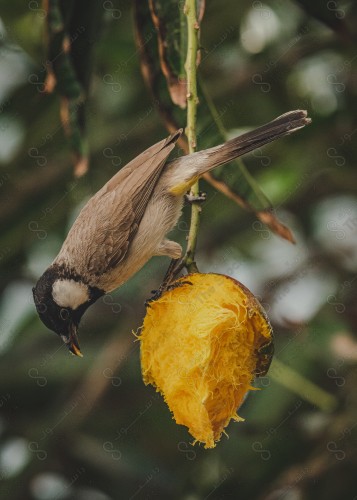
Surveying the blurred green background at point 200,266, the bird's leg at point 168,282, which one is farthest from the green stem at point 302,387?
the bird's leg at point 168,282

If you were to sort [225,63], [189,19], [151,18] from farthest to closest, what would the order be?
[225,63] < [151,18] < [189,19]

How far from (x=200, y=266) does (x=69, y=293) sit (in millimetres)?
518

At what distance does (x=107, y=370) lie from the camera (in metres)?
2.41

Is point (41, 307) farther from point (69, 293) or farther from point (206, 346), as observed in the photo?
point (206, 346)

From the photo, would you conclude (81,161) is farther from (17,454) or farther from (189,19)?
(17,454)

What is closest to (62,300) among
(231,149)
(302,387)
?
(231,149)

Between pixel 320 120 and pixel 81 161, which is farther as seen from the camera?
pixel 320 120

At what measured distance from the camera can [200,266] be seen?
8.04ft

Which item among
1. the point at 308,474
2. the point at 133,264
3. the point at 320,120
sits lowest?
the point at 308,474

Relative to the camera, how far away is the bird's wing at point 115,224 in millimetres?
2092

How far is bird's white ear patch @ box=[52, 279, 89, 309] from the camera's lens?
205cm

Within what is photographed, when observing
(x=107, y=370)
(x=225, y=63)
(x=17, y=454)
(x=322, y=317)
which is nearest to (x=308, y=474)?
(x=322, y=317)

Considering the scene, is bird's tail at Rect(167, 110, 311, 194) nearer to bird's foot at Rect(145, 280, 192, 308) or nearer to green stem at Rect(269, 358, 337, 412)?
bird's foot at Rect(145, 280, 192, 308)

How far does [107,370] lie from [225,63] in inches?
39.9
